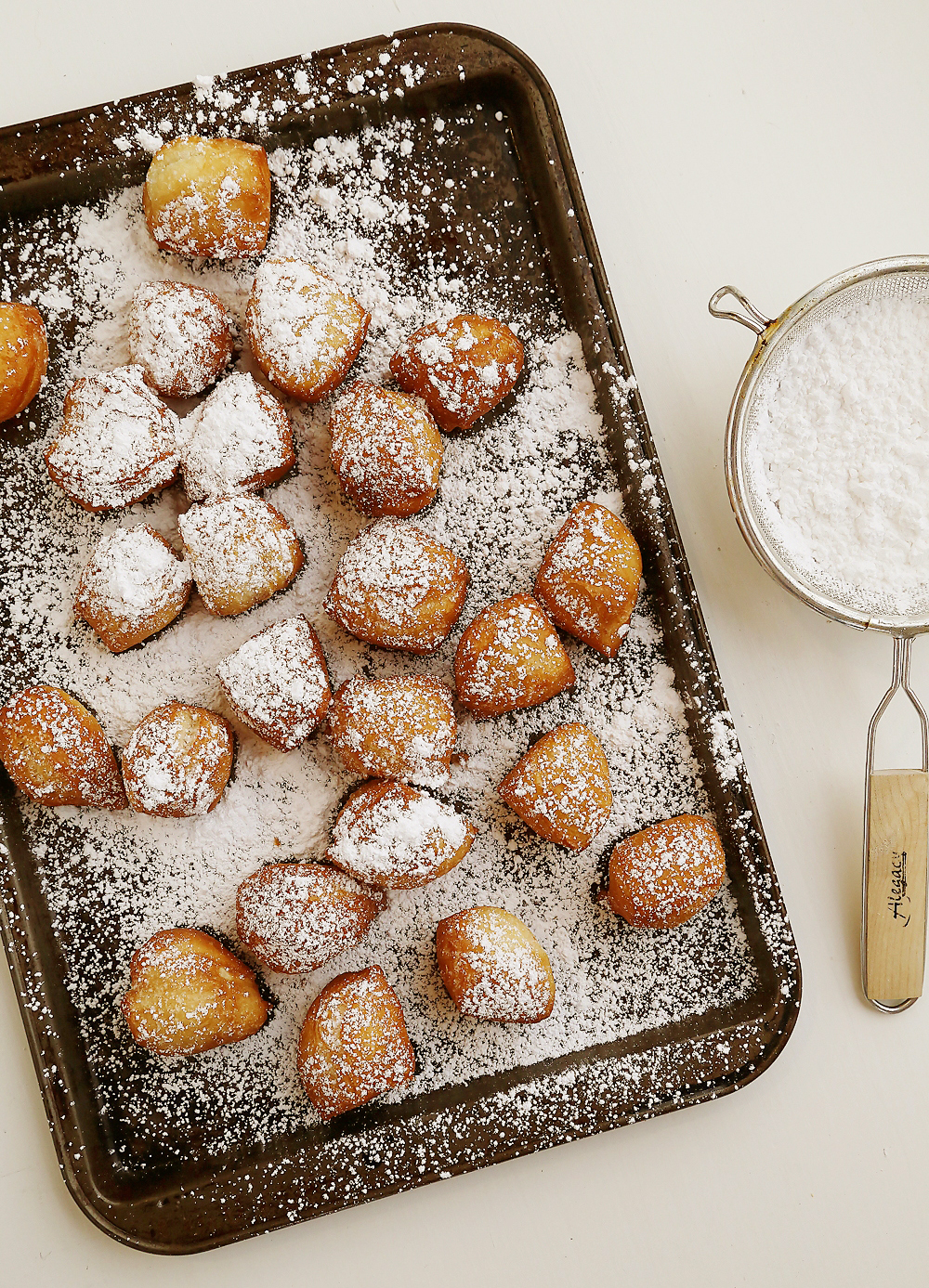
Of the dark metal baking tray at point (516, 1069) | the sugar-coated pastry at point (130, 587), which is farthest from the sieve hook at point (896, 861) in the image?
the sugar-coated pastry at point (130, 587)

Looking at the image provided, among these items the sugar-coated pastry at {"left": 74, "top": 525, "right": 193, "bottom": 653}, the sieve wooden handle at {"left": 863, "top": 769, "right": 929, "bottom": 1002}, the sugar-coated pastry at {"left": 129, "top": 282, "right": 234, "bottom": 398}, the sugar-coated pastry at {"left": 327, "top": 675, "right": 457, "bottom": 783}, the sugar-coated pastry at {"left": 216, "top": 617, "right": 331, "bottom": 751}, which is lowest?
the sieve wooden handle at {"left": 863, "top": 769, "right": 929, "bottom": 1002}

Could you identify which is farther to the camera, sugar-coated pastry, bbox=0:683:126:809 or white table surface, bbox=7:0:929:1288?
white table surface, bbox=7:0:929:1288

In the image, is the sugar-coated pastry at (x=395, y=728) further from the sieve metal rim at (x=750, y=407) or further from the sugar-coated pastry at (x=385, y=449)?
the sieve metal rim at (x=750, y=407)

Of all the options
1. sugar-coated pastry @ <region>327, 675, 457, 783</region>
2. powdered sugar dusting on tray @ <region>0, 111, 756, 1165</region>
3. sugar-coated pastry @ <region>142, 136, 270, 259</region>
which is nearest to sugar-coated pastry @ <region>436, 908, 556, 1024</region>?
powdered sugar dusting on tray @ <region>0, 111, 756, 1165</region>

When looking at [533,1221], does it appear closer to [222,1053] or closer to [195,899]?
[222,1053]

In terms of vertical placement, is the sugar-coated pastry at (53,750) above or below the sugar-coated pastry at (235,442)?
below

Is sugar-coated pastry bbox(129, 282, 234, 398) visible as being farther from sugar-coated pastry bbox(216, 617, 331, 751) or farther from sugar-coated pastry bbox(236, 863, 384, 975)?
sugar-coated pastry bbox(236, 863, 384, 975)

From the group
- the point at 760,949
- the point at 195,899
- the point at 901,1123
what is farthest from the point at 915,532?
the point at 195,899
